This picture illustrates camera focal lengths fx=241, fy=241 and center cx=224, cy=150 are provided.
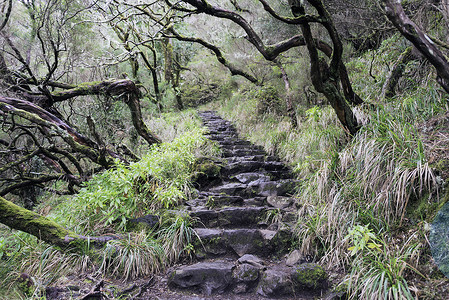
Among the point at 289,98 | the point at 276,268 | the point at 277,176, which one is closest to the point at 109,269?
the point at 276,268

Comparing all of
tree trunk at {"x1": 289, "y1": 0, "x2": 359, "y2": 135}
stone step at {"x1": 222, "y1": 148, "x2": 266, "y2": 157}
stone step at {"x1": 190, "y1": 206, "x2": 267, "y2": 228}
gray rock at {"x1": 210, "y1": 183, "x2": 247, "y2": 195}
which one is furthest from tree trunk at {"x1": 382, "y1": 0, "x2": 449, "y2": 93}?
stone step at {"x1": 222, "y1": 148, "x2": 266, "y2": 157}

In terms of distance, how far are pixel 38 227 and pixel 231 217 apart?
258cm

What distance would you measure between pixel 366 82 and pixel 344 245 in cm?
390

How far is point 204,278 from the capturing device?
291 centimetres

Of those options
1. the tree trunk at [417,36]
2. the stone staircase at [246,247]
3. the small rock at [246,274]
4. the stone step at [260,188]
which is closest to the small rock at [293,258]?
the stone staircase at [246,247]

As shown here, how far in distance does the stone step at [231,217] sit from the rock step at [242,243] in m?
0.32

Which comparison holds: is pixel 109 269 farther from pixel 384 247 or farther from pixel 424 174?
pixel 424 174

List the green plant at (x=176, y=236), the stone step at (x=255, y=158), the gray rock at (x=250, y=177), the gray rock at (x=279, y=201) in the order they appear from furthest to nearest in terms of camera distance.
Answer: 1. the stone step at (x=255, y=158)
2. the gray rock at (x=250, y=177)
3. the gray rock at (x=279, y=201)
4. the green plant at (x=176, y=236)

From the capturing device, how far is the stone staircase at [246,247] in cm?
273

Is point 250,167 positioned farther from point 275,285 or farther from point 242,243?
point 275,285

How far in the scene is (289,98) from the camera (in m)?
6.61

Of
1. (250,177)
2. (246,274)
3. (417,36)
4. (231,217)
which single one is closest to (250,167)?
(250,177)

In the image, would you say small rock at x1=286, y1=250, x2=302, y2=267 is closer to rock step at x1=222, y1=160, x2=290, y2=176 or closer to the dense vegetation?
the dense vegetation

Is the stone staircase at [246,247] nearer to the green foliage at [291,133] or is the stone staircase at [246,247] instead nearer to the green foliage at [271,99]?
the green foliage at [291,133]
